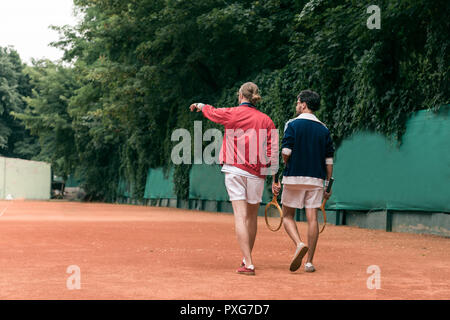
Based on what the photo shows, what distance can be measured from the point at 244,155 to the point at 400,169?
8416 mm

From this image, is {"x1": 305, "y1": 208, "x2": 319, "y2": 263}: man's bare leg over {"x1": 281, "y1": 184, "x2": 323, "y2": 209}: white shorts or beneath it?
beneath

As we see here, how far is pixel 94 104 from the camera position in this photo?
3759 cm

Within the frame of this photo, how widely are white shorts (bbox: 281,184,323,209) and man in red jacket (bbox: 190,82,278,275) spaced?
1.17ft

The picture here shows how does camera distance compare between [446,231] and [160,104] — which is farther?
[160,104]

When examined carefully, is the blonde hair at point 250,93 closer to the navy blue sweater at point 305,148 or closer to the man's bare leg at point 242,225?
the navy blue sweater at point 305,148

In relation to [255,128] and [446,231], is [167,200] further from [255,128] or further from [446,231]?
[255,128]

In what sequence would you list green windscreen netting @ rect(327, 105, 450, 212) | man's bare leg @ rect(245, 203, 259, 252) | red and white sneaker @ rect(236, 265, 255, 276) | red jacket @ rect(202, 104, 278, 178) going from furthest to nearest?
1. green windscreen netting @ rect(327, 105, 450, 212)
2. man's bare leg @ rect(245, 203, 259, 252)
3. red jacket @ rect(202, 104, 278, 178)
4. red and white sneaker @ rect(236, 265, 255, 276)

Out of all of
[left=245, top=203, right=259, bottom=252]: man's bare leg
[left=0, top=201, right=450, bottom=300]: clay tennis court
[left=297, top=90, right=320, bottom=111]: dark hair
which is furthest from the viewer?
[left=297, top=90, right=320, bottom=111]: dark hair

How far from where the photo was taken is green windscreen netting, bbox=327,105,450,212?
13.3 meters

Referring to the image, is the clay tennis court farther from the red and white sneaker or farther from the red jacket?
the red jacket

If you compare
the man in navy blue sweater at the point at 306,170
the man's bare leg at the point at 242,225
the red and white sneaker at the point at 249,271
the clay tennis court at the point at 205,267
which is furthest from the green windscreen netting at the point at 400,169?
the red and white sneaker at the point at 249,271

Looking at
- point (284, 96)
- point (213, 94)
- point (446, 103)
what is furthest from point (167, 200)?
point (446, 103)

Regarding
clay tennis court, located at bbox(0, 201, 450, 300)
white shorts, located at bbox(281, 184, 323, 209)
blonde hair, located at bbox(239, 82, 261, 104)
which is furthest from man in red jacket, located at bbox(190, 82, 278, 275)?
clay tennis court, located at bbox(0, 201, 450, 300)
